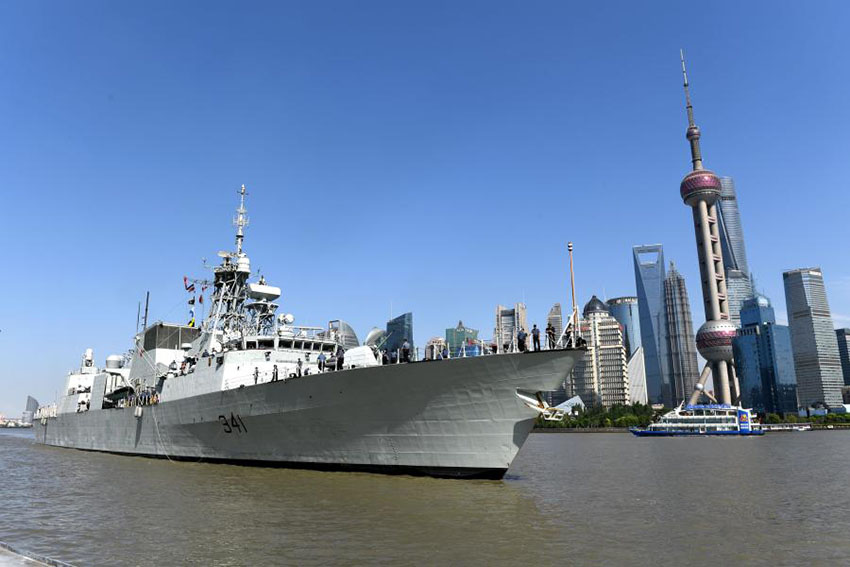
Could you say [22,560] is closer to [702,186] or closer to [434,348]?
[434,348]

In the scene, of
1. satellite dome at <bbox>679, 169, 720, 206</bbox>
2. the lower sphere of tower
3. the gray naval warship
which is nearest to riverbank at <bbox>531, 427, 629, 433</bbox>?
the lower sphere of tower

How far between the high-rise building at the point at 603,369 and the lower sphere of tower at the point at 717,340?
36.0 meters

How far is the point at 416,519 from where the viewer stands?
1284cm

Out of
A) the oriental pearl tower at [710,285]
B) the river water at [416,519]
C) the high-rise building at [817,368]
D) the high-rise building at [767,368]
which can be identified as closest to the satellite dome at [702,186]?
the oriental pearl tower at [710,285]

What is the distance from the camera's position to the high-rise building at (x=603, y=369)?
162 meters

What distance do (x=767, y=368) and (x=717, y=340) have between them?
75.4 m

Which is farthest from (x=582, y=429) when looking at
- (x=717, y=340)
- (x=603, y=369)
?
(x=603, y=369)

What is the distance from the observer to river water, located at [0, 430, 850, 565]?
1034 centimetres

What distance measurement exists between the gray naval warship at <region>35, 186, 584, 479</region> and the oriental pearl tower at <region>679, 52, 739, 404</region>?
4425 inches

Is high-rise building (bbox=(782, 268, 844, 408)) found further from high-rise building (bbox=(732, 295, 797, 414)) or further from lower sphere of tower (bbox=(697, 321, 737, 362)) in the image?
lower sphere of tower (bbox=(697, 321, 737, 362))

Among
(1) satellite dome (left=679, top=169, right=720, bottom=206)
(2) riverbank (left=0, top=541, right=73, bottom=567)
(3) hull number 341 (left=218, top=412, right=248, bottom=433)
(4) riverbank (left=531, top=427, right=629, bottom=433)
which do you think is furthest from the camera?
(1) satellite dome (left=679, top=169, right=720, bottom=206)

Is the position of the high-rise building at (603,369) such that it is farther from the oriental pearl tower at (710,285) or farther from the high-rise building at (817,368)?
the high-rise building at (817,368)

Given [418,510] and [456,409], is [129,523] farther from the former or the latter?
[456,409]

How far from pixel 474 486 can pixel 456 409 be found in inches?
91.3
